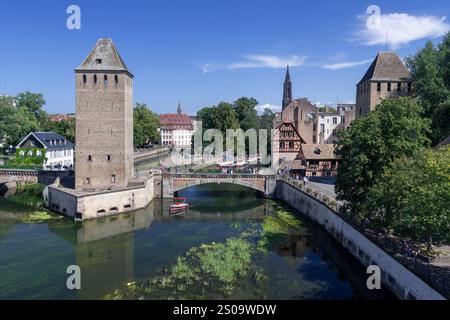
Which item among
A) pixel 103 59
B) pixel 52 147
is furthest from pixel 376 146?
pixel 52 147

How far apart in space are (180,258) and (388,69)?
110 feet

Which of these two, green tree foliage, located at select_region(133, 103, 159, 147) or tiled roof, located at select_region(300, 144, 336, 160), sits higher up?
green tree foliage, located at select_region(133, 103, 159, 147)

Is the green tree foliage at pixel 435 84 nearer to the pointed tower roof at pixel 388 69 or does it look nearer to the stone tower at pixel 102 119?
the pointed tower roof at pixel 388 69

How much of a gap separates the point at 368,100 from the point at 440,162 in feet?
97.7

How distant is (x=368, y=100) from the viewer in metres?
47.4

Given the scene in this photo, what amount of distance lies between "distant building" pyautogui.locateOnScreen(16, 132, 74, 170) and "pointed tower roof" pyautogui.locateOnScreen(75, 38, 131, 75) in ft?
68.8

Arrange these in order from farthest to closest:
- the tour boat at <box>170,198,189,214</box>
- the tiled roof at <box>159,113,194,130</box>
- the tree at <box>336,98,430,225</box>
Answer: the tiled roof at <box>159,113,194,130</box> < the tour boat at <box>170,198,189,214</box> < the tree at <box>336,98,430,225</box>

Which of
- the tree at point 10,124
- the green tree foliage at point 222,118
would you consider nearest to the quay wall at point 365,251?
the green tree foliage at point 222,118

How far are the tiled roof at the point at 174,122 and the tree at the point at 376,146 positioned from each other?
12211 centimetres

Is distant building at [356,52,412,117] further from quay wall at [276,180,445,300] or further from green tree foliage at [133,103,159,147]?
green tree foliage at [133,103,159,147]

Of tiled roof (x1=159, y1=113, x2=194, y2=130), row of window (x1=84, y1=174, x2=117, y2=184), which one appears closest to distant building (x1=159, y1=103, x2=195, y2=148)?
tiled roof (x1=159, y1=113, x2=194, y2=130)

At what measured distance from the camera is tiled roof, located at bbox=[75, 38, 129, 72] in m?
41.1
